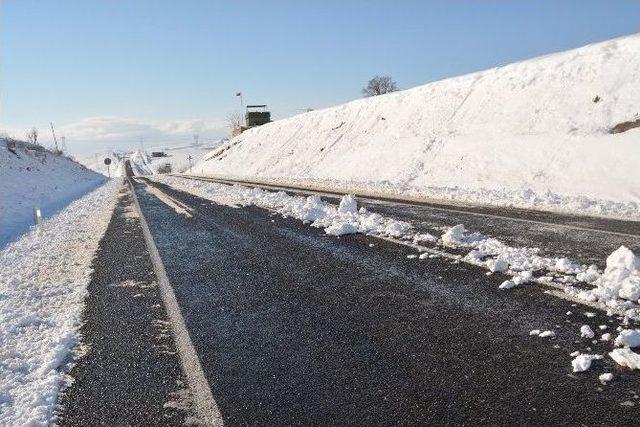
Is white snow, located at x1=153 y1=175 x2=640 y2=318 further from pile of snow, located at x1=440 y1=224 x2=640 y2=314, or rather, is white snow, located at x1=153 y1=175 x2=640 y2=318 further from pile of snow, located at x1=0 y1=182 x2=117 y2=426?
pile of snow, located at x1=0 y1=182 x2=117 y2=426

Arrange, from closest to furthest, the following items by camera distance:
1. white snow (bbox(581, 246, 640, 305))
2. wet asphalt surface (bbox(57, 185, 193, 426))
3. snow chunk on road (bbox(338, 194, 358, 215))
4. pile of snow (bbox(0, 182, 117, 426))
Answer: wet asphalt surface (bbox(57, 185, 193, 426)) < pile of snow (bbox(0, 182, 117, 426)) < white snow (bbox(581, 246, 640, 305)) < snow chunk on road (bbox(338, 194, 358, 215))

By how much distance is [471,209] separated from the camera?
11039 mm

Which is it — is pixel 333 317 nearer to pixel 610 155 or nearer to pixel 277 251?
pixel 277 251

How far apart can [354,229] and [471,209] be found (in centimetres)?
363

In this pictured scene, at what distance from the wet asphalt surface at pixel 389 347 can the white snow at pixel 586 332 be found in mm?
62

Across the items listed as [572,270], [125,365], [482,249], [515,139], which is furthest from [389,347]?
[515,139]

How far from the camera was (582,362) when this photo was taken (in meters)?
3.20

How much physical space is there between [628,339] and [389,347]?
1.68 metres

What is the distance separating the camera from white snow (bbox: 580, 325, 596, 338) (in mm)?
3636

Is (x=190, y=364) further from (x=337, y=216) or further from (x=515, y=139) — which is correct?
(x=515, y=139)

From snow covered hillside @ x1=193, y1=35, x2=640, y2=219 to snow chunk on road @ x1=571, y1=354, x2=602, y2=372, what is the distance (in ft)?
24.1

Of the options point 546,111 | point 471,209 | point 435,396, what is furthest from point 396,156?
point 435,396

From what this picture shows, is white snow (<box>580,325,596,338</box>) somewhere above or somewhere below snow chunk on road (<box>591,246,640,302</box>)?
below

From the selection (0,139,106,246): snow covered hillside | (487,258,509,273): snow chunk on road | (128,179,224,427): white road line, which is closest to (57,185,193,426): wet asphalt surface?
(128,179,224,427): white road line
